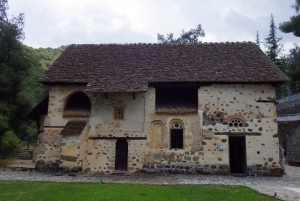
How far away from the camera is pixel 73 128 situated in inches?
530

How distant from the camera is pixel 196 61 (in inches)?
612

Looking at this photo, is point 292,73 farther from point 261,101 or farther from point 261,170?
point 261,170

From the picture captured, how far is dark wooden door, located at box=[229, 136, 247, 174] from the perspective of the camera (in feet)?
46.2

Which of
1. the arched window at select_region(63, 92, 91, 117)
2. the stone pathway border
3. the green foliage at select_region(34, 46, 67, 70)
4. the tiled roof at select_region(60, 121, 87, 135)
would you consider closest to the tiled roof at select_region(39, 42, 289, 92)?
the arched window at select_region(63, 92, 91, 117)

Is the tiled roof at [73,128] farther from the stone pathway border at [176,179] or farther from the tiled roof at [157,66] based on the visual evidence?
the stone pathway border at [176,179]

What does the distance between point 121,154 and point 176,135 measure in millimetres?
3337

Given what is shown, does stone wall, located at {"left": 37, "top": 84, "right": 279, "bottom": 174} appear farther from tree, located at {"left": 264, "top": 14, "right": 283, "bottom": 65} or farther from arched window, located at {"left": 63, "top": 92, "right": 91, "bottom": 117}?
tree, located at {"left": 264, "top": 14, "right": 283, "bottom": 65}

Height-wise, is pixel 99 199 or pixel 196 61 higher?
pixel 196 61

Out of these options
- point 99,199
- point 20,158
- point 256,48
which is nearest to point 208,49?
point 256,48

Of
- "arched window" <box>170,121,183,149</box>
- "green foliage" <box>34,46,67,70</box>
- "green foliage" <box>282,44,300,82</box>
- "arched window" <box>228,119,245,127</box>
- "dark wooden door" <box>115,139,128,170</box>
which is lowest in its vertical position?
"dark wooden door" <box>115,139,128,170</box>

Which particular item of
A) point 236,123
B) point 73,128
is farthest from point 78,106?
point 236,123

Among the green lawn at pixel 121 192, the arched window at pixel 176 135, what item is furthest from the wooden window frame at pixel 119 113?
the green lawn at pixel 121 192

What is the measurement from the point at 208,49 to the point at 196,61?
184 centimetres

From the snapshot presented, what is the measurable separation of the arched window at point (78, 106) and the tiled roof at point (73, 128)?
1.92 ft
